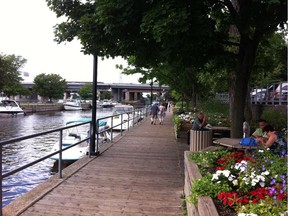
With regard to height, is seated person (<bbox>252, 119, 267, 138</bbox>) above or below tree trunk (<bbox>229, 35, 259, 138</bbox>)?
below

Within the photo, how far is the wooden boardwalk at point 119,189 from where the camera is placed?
5168 millimetres

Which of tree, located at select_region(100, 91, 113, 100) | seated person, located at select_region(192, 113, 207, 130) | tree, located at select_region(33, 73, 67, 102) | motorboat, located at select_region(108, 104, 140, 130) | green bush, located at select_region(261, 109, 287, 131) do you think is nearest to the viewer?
seated person, located at select_region(192, 113, 207, 130)

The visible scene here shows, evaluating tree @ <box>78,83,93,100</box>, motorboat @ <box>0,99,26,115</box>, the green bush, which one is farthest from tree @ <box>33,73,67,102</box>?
the green bush

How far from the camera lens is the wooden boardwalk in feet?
17.0

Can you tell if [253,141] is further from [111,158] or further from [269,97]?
[269,97]

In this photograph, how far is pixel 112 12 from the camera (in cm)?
652

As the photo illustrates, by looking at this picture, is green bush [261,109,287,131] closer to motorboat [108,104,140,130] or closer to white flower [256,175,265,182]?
motorboat [108,104,140,130]

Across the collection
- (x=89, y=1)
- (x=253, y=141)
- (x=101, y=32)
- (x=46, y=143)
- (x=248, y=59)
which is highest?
(x=89, y=1)

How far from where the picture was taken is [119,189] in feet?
20.9

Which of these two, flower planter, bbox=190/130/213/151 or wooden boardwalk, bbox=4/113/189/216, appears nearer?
wooden boardwalk, bbox=4/113/189/216

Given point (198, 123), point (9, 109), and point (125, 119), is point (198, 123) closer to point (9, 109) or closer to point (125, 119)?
point (125, 119)

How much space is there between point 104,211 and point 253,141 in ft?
10.2

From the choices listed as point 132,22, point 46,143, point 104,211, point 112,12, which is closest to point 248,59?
point 132,22

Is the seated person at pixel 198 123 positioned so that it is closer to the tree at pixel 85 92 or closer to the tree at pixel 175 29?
the tree at pixel 175 29
